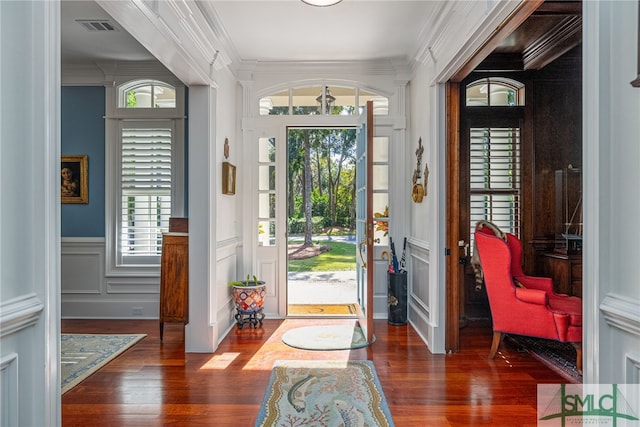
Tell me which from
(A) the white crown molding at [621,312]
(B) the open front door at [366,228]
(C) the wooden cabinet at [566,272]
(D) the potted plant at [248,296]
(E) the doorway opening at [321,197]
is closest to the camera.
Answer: (A) the white crown molding at [621,312]

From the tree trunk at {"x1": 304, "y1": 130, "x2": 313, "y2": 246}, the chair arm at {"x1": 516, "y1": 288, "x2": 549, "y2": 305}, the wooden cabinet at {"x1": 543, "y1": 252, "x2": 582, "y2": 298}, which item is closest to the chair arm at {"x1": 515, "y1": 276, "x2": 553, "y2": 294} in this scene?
the wooden cabinet at {"x1": 543, "y1": 252, "x2": 582, "y2": 298}

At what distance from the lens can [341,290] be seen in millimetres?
7707

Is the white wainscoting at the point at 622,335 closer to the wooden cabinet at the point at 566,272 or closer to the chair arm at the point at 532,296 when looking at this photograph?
the chair arm at the point at 532,296

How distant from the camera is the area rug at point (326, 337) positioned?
12.5 feet

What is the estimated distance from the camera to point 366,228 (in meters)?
3.93

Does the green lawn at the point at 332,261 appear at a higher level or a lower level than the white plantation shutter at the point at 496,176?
lower

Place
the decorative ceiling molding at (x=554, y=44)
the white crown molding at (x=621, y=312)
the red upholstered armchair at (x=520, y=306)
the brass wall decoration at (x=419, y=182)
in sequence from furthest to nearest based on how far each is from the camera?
1. the brass wall decoration at (x=419, y=182)
2. the decorative ceiling molding at (x=554, y=44)
3. the red upholstered armchair at (x=520, y=306)
4. the white crown molding at (x=621, y=312)

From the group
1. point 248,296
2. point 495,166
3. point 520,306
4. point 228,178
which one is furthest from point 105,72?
point 520,306

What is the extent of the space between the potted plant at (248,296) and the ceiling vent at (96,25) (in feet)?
8.87

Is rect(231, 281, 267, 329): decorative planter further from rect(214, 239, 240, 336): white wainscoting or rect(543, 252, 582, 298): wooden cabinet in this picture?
rect(543, 252, 582, 298): wooden cabinet

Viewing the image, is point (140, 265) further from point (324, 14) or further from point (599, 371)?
point (599, 371)

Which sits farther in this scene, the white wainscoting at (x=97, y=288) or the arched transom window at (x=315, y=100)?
the arched transom window at (x=315, y=100)

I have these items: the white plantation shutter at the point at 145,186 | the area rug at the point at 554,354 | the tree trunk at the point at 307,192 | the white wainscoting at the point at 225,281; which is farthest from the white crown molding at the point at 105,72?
the tree trunk at the point at 307,192

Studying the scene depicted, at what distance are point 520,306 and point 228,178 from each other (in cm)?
288
